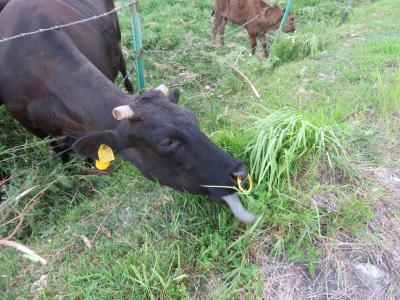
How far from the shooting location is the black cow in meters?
2.56

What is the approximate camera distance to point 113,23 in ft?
16.3

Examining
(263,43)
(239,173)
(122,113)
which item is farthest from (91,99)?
(263,43)

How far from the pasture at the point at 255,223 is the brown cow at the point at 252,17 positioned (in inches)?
128

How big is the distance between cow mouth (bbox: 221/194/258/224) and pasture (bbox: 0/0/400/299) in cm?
5

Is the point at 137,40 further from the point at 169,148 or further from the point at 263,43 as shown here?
the point at 263,43

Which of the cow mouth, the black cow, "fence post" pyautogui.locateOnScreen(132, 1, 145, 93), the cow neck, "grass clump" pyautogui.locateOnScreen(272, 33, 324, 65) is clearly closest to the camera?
the cow mouth

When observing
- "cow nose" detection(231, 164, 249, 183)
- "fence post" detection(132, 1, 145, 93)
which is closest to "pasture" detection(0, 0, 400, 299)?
"cow nose" detection(231, 164, 249, 183)

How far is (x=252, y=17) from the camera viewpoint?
293 inches

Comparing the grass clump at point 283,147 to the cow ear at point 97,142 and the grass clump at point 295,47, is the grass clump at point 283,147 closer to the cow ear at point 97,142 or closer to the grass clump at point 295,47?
the cow ear at point 97,142

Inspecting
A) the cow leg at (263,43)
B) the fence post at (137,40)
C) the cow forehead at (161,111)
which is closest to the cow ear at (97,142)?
the cow forehead at (161,111)

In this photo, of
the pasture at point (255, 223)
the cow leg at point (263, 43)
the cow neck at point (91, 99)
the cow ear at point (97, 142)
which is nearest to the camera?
the pasture at point (255, 223)

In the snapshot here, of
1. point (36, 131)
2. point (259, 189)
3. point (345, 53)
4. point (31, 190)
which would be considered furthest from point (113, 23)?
point (259, 189)

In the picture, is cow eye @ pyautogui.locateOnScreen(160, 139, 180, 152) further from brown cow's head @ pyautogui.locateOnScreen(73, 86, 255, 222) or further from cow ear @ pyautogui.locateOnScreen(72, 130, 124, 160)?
cow ear @ pyautogui.locateOnScreen(72, 130, 124, 160)

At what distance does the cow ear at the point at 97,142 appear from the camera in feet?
9.18
